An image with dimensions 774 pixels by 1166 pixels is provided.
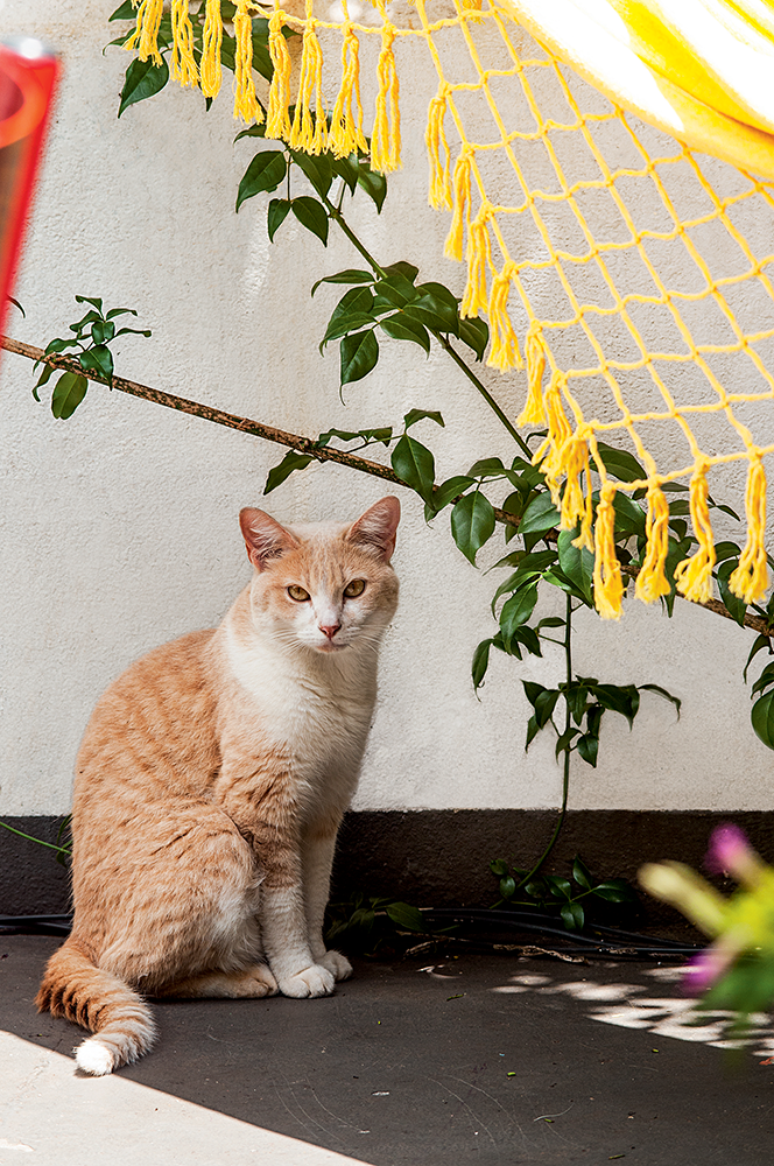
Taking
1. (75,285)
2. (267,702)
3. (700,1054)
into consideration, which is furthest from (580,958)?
(75,285)

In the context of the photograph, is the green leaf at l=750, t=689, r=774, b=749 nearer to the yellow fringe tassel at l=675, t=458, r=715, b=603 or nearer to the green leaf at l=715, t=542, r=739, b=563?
the green leaf at l=715, t=542, r=739, b=563

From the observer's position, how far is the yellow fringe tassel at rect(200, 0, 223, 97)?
147 centimetres

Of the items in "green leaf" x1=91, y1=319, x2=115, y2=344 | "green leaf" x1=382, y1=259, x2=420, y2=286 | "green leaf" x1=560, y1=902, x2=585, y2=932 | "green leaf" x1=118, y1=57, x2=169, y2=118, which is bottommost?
"green leaf" x1=560, y1=902, x2=585, y2=932

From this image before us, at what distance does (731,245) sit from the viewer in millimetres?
2297

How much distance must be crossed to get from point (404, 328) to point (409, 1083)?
124cm

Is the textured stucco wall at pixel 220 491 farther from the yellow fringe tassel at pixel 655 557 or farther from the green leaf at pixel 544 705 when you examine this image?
the yellow fringe tassel at pixel 655 557

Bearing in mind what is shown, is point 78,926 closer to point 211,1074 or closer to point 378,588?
point 211,1074

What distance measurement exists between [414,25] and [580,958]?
2084mm

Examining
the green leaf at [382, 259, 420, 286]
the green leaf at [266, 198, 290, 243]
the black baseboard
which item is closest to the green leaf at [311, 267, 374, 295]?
the green leaf at [382, 259, 420, 286]

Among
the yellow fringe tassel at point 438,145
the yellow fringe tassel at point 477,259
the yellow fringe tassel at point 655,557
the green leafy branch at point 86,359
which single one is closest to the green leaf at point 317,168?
the green leafy branch at point 86,359

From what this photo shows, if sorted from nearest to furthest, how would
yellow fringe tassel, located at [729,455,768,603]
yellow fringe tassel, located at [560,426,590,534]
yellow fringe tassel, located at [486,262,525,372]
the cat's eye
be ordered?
yellow fringe tassel, located at [729,455,768,603] → yellow fringe tassel, located at [560,426,590,534] → yellow fringe tassel, located at [486,262,525,372] → the cat's eye

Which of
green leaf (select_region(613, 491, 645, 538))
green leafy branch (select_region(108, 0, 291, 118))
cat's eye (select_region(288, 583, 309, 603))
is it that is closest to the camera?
green leaf (select_region(613, 491, 645, 538))

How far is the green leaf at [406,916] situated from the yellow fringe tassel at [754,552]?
4.36ft

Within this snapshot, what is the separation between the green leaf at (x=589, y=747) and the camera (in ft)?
7.22
